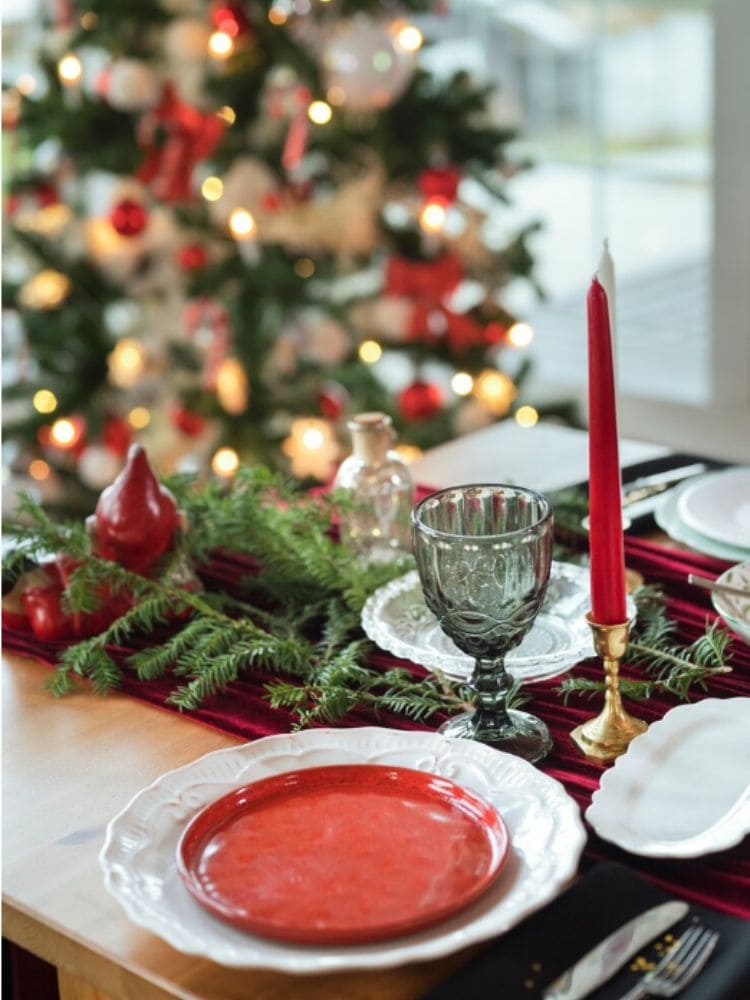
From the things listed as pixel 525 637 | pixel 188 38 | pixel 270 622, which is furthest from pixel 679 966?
pixel 188 38

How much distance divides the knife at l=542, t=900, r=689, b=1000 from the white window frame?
2.09 m

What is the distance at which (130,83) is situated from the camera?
2.43 m

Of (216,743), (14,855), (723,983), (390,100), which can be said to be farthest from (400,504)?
(390,100)

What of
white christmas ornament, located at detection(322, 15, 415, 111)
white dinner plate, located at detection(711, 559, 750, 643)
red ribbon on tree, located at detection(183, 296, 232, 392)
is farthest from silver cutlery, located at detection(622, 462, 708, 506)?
red ribbon on tree, located at detection(183, 296, 232, 392)

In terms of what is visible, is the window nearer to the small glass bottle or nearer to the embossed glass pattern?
the small glass bottle

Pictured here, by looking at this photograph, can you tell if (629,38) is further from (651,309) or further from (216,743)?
(216,743)

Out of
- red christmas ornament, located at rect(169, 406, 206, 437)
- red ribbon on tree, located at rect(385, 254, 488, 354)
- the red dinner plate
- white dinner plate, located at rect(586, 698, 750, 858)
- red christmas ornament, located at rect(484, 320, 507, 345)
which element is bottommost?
red christmas ornament, located at rect(169, 406, 206, 437)

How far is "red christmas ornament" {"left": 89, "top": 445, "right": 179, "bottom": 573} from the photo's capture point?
1190mm

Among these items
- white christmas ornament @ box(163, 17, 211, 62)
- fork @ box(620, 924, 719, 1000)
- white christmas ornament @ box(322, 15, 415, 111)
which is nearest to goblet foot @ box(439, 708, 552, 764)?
fork @ box(620, 924, 719, 1000)

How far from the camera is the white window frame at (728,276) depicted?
2666 millimetres

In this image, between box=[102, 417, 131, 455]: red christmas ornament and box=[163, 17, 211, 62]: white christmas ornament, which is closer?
box=[163, 17, 211, 62]: white christmas ornament

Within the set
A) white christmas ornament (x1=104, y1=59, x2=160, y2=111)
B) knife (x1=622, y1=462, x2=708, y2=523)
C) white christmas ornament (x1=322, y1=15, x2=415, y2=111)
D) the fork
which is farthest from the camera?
white christmas ornament (x1=104, y1=59, x2=160, y2=111)

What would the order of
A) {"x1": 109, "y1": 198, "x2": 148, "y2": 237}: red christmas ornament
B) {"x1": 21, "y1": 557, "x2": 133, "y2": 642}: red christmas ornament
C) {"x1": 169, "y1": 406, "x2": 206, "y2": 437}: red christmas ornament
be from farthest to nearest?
{"x1": 169, "y1": 406, "x2": 206, "y2": 437}: red christmas ornament → {"x1": 109, "y1": 198, "x2": 148, "y2": 237}: red christmas ornament → {"x1": 21, "y1": 557, "x2": 133, "y2": 642}: red christmas ornament

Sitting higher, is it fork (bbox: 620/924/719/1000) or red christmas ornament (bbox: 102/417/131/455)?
fork (bbox: 620/924/719/1000)
